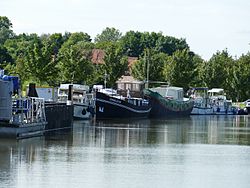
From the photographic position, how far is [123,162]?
38969 millimetres

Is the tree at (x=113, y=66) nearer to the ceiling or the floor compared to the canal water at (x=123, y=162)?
nearer to the ceiling

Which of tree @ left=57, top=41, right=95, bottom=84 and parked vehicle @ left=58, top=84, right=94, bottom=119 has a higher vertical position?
tree @ left=57, top=41, right=95, bottom=84

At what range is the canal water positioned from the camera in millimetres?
32062

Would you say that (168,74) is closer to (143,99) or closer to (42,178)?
(143,99)

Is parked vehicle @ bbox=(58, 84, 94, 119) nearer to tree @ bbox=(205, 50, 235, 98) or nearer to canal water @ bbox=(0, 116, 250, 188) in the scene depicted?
canal water @ bbox=(0, 116, 250, 188)

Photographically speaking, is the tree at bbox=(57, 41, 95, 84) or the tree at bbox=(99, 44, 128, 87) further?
the tree at bbox=(99, 44, 128, 87)

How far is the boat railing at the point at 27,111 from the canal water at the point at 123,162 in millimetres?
1299

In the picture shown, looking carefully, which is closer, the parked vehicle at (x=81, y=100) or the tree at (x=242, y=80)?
the parked vehicle at (x=81, y=100)

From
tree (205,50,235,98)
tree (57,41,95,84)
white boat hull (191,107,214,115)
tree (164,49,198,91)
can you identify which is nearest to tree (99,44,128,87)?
tree (57,41,95,84)

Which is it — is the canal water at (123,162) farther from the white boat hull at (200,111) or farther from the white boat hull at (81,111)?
the white boat hull at (200,111)

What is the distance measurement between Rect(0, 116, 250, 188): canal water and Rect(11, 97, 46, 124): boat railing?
1.30 metres

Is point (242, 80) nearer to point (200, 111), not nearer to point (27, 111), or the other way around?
point (200, 111)

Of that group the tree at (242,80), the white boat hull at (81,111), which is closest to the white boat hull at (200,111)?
the tree at (242,80)

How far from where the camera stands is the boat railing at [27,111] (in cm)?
4791
